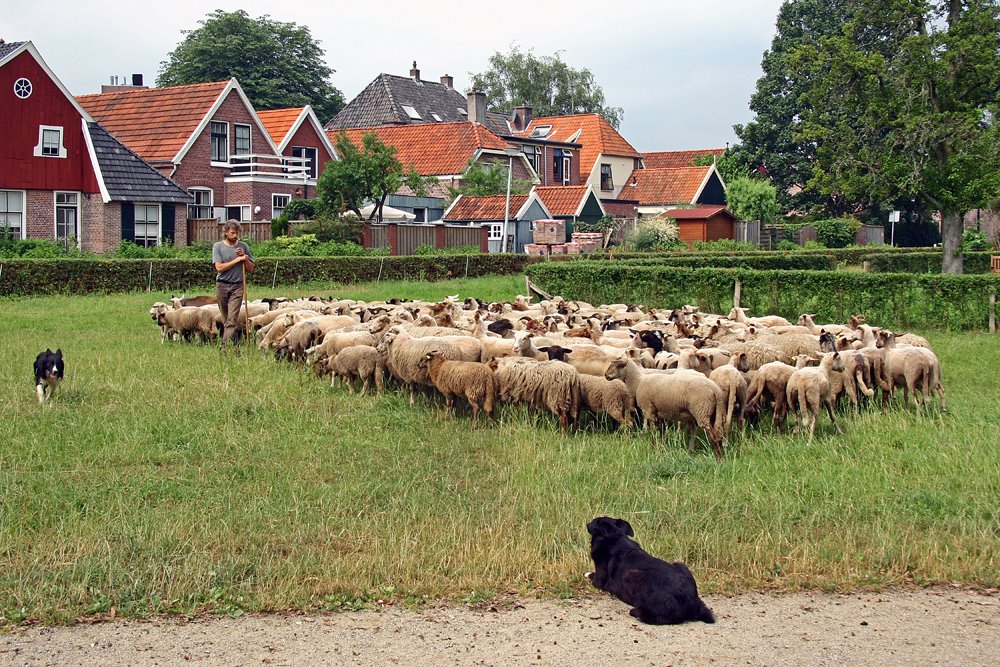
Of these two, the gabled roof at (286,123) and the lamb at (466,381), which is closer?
the lamb at (466,381)

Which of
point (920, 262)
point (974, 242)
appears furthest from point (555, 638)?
point (974, 242)

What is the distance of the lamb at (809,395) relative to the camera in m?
11.0

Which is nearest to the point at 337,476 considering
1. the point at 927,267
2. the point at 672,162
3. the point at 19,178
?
the point at 19,178

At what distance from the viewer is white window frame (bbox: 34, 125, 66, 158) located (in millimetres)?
37031

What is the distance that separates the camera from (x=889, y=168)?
36844mm

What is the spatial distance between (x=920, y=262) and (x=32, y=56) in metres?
32.8

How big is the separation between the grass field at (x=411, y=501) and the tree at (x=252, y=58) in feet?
194

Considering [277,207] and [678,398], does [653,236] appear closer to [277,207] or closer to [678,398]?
[277,207]

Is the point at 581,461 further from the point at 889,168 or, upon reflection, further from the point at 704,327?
the point at 889,168

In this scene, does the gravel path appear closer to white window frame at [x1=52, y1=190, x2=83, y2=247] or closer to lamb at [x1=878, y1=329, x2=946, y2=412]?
lamb at [x1=878, y1=329, x2=946, y2=412]

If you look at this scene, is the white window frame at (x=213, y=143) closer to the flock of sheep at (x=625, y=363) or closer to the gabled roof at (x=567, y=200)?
the gabled roof at (x=567, y=200)

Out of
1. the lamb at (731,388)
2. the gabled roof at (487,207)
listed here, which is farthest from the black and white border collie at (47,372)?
the gabled roof at (487,207)

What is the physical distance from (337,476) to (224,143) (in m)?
38.1

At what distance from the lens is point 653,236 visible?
48094 millimetres
